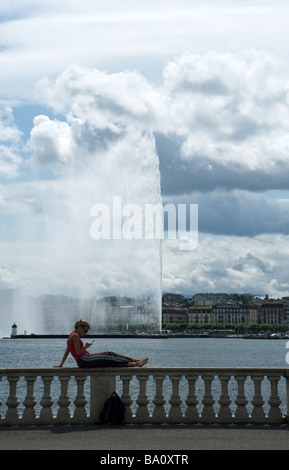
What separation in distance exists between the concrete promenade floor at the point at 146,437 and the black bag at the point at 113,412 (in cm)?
14

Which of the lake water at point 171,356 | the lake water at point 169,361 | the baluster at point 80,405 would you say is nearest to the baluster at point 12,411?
the baluster at point 80,405

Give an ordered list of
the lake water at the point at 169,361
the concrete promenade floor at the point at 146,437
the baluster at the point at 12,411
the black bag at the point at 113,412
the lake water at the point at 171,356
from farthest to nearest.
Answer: the lake water at the point at 171,356
the lake water at the point at 169,361
the baluster at the point at 12,411
the black bag at the point at 113,412
the concrete promenade floor at the point at 146,437

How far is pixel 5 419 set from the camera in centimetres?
1216

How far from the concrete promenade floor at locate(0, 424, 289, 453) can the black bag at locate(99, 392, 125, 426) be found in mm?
141

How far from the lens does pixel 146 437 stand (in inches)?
436

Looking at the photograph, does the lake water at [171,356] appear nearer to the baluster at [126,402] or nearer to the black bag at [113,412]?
the baluster at [126,402]

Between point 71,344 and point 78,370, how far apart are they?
19.2 inches

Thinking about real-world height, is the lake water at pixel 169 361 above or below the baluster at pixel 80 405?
below

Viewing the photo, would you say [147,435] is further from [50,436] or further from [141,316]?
[141,316]

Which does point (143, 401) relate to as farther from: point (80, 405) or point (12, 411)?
point (12, 411)

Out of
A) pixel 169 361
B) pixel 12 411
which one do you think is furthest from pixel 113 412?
pixel 169 361

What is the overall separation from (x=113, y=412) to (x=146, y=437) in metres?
1.13

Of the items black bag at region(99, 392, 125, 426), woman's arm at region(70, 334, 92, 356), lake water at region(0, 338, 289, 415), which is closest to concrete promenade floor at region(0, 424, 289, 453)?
black bag at region(99, 392, 125, 426)

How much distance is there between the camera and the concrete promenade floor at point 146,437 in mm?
10328
